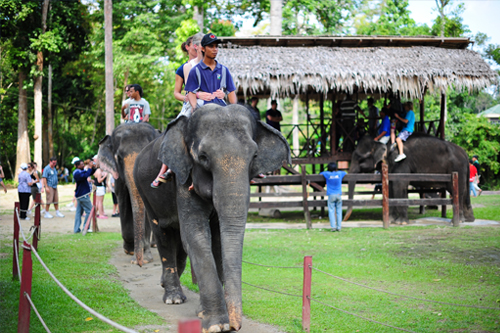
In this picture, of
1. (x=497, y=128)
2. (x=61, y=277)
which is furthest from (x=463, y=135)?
(x=61, y=277)

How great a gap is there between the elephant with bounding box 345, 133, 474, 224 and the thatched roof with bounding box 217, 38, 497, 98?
1471 mm

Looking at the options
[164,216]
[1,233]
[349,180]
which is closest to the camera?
[164,216]

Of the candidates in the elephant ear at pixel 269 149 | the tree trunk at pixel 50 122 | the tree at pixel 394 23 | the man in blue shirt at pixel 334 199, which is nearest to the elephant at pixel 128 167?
the elephant ear at pixel 269 149

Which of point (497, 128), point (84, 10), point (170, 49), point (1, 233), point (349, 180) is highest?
point (84, 10)

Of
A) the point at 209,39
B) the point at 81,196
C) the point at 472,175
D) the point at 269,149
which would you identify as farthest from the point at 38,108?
the point at 269,149

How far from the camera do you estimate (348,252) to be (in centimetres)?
998

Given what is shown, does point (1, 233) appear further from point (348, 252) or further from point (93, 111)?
point (93, 111)

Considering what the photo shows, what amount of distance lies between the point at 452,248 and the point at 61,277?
22.7 feet

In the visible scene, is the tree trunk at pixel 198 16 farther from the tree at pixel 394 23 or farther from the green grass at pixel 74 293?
the green grass at pixel 74 293

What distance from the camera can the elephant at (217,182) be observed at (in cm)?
464

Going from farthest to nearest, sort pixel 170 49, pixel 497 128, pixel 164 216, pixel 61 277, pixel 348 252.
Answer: pixel 170 49
pixel 497 128
pixel 348 252
pixel 61 277
pixel 164 216

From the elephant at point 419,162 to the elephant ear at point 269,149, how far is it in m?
9.16

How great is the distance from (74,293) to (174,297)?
132cm

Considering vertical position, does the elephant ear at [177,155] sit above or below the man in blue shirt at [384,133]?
below
